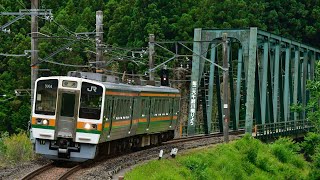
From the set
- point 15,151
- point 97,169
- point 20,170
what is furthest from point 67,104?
point 15,151

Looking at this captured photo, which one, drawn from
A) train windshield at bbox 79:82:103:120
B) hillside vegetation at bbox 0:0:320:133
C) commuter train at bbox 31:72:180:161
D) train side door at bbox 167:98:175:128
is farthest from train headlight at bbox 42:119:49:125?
hillside vegetation at bbox 0:0:320:133

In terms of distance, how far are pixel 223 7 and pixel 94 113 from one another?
3335cm

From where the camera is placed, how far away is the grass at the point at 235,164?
18.1 metres

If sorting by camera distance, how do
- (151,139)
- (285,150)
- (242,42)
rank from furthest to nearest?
1. (242,42)
2. (285,150)
3. (151,139)

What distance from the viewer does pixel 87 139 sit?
63.4 feet

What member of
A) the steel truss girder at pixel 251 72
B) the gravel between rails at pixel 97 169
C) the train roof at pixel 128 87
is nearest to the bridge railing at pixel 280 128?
the steel truss girder at pixel 251 72

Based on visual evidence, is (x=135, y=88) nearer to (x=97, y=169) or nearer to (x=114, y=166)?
(x=114, y=166)

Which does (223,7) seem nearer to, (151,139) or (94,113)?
(151,139)

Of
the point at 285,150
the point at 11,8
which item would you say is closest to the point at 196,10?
the point at 11,8

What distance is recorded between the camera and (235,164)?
23.8 m

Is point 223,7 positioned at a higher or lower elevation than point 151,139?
higher

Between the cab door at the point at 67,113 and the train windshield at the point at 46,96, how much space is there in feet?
0.62

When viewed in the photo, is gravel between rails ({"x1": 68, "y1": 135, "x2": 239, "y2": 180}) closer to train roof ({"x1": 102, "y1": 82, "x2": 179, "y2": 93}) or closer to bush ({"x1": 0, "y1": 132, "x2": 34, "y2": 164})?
train roof ({"x1": 102, "y1": 82, "x2": 179, "y2": 93})

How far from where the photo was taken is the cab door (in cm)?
1936
